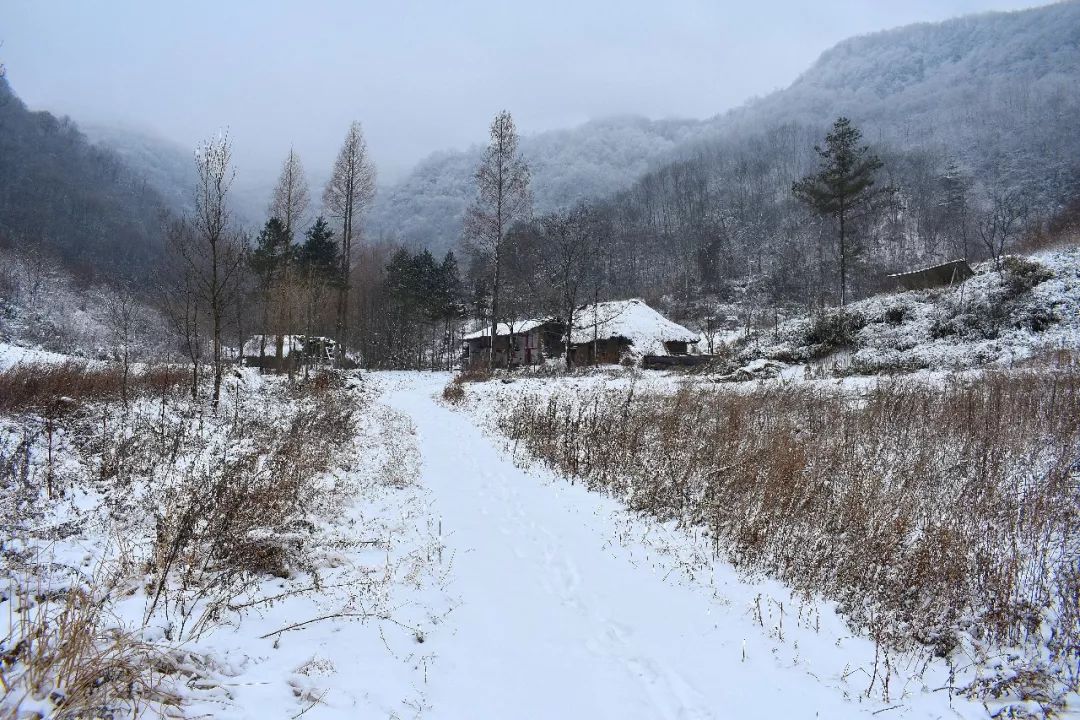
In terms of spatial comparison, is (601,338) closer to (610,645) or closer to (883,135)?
(610,645)

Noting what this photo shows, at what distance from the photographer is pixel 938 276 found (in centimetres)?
2205

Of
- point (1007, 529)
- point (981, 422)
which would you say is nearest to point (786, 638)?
point (1007, 529)

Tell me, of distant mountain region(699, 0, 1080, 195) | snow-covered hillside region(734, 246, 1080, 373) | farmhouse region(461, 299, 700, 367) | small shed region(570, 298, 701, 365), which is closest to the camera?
snow-covered hillside region(734, 246, 1080, 373)

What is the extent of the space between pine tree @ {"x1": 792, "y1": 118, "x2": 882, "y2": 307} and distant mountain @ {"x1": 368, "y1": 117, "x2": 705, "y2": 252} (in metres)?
63.2

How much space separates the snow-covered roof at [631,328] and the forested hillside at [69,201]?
166 feet

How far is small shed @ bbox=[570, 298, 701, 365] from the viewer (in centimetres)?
3659

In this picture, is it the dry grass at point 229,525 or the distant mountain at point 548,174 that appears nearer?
the dry grass at point 229,525

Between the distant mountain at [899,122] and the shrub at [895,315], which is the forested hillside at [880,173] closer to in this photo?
the distant mountain at [899,122]

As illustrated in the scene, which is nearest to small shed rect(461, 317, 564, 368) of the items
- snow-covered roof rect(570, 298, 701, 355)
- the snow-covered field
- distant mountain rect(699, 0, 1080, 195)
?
snow-covered roof rect(570, 298, 701, 355)

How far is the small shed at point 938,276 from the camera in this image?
68.6 ft

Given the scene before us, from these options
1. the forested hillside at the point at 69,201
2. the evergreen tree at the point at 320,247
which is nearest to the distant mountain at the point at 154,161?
the forested hillside at the point at 69,201

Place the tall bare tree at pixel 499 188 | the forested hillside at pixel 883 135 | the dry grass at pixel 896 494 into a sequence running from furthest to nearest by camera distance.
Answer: the forested hillside at pixel 883 135
the tall bare tree at pixel 499 188
the dry grass at pixel 896 494

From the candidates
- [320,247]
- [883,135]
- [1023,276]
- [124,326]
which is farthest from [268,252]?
[883,135]

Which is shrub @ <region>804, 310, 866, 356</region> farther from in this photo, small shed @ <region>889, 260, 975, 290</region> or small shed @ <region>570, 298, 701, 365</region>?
small shed @ <region>570, 298, 701, 365</region>
